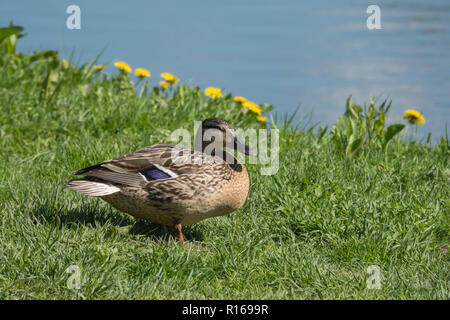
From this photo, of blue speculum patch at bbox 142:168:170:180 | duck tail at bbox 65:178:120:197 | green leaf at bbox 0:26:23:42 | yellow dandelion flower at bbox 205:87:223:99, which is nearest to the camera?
duck tail at bbox 65:178:120:197

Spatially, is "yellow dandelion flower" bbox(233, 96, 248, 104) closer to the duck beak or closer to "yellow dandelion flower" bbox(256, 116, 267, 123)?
"yellow dandelion flower" bbox(256, 116, 267, 123)

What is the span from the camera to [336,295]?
4031 millimetres

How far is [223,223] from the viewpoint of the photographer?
16.9 feet

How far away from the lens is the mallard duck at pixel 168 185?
4.63 m

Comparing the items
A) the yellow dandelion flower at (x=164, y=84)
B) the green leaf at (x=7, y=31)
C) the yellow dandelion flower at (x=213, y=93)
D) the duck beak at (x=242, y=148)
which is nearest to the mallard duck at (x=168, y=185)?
the duck beak at (x=242, y=148)

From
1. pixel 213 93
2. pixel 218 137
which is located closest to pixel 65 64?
pixel 213 93

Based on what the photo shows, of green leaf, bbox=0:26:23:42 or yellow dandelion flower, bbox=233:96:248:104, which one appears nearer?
yellow dandelion flower, bbox=233:96:248:104

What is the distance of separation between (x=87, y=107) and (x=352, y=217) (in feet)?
12.5

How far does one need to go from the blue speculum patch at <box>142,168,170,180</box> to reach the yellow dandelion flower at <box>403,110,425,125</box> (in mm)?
3785

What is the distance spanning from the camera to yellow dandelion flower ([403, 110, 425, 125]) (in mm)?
7348

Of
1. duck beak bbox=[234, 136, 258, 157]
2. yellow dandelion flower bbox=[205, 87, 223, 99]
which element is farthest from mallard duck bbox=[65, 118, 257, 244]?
yellow dandelion flower bbox=[205, 87, 223, 99]

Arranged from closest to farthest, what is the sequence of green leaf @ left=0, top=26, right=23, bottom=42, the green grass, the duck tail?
the green grass, the duck tail, green leaf @ left=0, top=26, right=23, bottom=42

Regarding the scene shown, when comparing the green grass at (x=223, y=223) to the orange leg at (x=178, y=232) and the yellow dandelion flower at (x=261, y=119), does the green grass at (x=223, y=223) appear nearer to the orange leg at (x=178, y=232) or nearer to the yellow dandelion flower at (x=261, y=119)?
the orange leg at (x=178, y=232)
